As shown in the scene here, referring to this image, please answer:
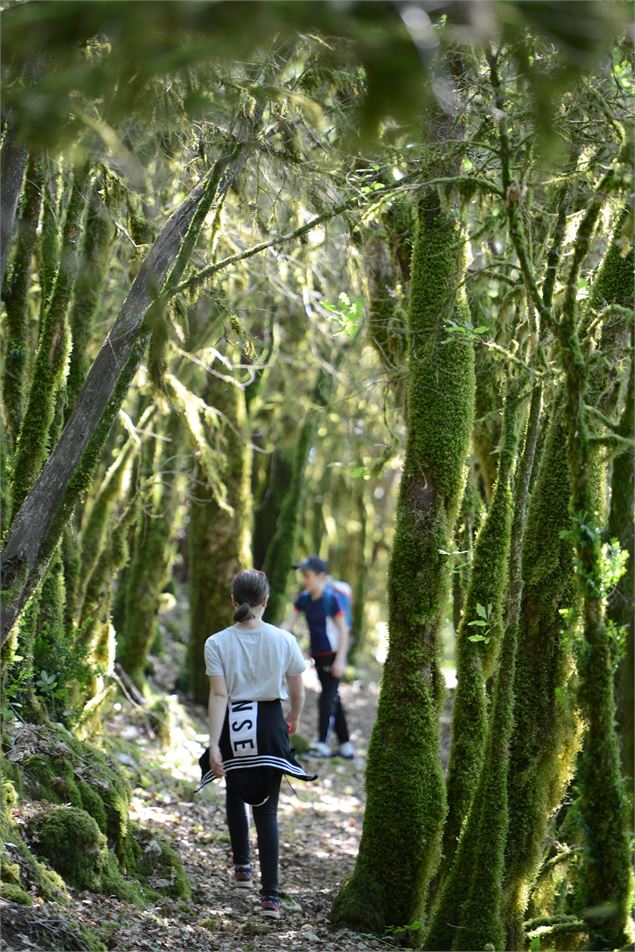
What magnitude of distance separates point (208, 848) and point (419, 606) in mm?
3394

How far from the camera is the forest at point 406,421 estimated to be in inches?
180

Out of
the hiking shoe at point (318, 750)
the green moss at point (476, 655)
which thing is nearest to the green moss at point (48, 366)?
the green moss at point (476, 655)

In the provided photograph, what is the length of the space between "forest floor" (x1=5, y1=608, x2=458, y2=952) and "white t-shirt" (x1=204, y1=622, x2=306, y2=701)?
4.90 ft

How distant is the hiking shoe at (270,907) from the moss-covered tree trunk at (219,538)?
7.36 m

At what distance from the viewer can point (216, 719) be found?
6.88m

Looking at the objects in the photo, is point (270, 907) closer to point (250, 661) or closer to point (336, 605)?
point (250, 661)

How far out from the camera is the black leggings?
6.75m

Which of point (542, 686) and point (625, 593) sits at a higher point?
point (625, 593)

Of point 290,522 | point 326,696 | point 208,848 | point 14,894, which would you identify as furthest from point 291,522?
point 14,894

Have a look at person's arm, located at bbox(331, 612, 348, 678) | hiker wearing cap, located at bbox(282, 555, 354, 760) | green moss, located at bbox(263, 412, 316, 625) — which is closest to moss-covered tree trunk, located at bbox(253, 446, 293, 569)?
green moss, located at bbox(263, 412, 316, 625)

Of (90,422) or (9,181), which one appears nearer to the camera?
(9,181)

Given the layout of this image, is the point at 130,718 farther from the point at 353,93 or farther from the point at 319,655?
the point at 353,93

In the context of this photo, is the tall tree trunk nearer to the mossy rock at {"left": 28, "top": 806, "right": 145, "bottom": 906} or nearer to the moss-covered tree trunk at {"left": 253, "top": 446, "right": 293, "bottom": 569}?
the mossy rock at {"left": 28, "top": 806, "right": 145, "bottom": 906}

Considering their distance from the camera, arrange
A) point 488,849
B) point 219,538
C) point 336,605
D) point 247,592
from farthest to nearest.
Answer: point 219,538, point 336,605, point 247,592, point 488,849
